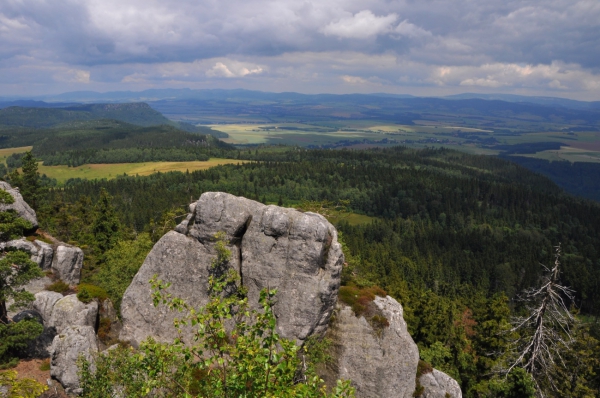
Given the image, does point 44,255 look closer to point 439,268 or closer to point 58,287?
point 58,287

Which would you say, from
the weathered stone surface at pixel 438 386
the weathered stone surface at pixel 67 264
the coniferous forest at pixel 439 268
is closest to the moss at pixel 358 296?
the coniferous forest at pixel 439 268

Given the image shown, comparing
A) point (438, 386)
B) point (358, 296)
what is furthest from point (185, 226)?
point (438, 386)

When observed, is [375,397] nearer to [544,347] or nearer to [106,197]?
[544,347]

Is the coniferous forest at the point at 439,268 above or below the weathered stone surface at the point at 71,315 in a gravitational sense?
below

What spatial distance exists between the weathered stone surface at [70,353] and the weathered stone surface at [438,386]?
Result: 31689mm

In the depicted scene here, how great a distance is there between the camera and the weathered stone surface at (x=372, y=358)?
113 ft

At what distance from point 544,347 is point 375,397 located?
17.1 metres

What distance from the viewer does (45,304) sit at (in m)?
37.9

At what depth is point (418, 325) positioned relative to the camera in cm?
6391

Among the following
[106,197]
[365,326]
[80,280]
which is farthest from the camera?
[106,197]

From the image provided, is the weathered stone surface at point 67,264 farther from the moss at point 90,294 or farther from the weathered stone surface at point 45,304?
the moss at point 90,294

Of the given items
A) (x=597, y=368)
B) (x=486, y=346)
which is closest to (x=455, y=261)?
(x=597, y=368)

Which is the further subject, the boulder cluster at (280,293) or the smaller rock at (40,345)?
the smaller rock at (40,345)

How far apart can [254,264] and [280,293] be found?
3.81 meters
